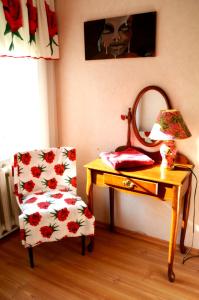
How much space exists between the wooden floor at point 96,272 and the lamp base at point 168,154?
776 millimetres

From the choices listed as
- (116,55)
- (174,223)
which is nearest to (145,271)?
(174,223)

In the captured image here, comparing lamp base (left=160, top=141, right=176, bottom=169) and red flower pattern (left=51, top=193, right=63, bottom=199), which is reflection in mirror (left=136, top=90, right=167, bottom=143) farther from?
red flower pattern (left=51, top=193, right=63, bottom=199)

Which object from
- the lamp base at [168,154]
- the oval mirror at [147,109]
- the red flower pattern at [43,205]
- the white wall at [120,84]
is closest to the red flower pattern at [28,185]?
the red flower pattern at [43,205]

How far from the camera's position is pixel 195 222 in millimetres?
2176

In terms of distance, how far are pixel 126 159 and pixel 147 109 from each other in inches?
18.5

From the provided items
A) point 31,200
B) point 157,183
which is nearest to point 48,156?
point 31,200

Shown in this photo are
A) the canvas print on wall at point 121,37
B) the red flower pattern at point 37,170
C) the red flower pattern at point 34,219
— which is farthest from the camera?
the red flower pattern at point 37,170

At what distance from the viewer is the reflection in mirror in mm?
2096

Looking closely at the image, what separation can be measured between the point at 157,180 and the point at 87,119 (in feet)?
3.18

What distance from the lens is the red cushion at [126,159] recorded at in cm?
194

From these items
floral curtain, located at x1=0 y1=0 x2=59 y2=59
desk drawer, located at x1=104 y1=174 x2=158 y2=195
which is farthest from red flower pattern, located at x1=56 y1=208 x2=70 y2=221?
floral curtain, located at x1=0 y1=0 x2=59 y2=59

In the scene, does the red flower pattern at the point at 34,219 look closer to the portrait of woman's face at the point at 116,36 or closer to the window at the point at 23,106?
the window at the point at 23,106

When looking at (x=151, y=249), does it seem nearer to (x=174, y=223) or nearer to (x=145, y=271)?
(x=145, y=271)

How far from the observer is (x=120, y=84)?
224 centimetres
